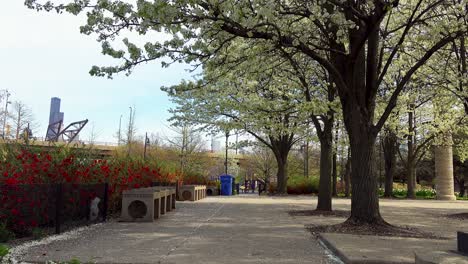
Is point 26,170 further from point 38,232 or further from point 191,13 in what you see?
point 191,13

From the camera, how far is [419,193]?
38.6 metres

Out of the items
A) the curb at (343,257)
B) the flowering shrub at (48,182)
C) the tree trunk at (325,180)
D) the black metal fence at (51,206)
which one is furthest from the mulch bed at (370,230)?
the flowering shrub at (48,182)

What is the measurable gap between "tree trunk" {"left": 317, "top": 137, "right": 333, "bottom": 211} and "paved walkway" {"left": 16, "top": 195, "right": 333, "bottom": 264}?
14.7 ft

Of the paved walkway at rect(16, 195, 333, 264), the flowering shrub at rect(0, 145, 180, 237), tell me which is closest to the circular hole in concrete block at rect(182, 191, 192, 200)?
the flowering shrub at rect(0, 145, 180, 237)

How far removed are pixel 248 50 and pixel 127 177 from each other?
209 inches

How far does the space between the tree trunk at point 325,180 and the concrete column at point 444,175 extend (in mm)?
20758

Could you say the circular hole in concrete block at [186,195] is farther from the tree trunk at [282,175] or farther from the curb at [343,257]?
the curb at [343,257]

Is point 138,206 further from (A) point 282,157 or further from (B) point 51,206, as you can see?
(A) point 282,157

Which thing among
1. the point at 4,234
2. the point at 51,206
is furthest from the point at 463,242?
the point at 51,206

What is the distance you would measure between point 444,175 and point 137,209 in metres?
28.5

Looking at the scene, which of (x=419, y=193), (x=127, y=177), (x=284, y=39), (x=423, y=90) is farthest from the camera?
(x=419, y=193)

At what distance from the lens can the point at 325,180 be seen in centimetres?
1553

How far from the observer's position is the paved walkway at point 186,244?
6684mm

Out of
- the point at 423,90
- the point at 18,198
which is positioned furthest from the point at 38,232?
the point at 423,90
